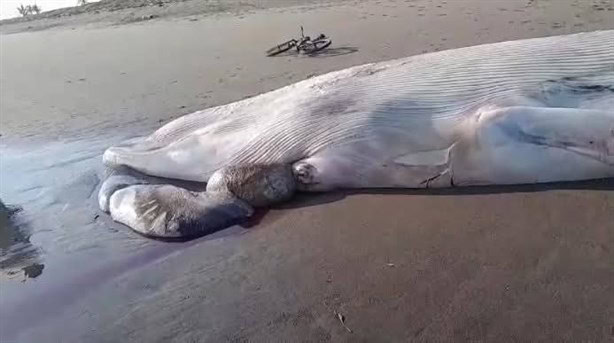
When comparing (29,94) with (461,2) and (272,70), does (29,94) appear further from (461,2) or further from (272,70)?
(461,2)

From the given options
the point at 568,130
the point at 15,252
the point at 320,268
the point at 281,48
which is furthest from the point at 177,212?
the point at 281,48

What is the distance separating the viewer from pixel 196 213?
4.84 m

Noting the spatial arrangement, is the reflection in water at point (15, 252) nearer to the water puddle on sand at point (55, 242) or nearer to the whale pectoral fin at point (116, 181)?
the water puddle on sand at point (55, 242)

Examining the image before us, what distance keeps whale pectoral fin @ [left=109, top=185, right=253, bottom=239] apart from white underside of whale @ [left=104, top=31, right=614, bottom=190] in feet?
1.56

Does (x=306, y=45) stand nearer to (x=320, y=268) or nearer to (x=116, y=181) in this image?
(x=116, y=181)

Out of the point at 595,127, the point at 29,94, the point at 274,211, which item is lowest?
the point at 29,94

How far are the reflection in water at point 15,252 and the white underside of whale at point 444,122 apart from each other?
4.42 feet

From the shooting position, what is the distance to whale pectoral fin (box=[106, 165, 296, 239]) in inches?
189

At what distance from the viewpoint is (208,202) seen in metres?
4.95

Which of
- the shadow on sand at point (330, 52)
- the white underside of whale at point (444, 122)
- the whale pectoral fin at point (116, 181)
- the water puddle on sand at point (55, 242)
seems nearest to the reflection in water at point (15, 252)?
the water puddle on sand at point (55, 242)

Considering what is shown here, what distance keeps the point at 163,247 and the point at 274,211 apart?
2.63 feet

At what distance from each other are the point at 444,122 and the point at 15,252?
3.13 m

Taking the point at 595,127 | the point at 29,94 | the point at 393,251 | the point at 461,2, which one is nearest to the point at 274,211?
the point at 393,251

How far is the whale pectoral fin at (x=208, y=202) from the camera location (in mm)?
4809
